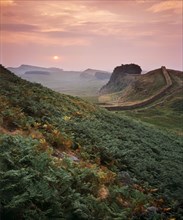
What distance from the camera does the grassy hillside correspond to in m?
9.50

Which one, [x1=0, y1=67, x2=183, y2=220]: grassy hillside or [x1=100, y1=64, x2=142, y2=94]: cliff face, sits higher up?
[x1=100, y1=64, x2=142, y2=94]: cliff face

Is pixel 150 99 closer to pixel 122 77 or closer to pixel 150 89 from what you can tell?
pixel 150 89

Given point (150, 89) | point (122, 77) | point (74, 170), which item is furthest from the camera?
point (122, 77)

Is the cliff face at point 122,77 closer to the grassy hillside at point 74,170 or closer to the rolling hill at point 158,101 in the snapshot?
the rolling hill at point 158,101

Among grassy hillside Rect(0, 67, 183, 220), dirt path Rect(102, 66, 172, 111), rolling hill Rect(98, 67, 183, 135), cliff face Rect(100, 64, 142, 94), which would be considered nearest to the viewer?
grassy hillside Rect(0, 67, 183, 220)

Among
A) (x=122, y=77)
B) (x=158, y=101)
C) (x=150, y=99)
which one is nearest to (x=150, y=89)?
(x=150, y=99)

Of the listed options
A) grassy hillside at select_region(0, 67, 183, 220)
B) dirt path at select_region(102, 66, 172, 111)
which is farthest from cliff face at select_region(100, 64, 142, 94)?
grassy hillside at select_region(0, 67, 183, 220)

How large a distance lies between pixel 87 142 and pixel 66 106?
8890mm

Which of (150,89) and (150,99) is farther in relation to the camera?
(150,89)

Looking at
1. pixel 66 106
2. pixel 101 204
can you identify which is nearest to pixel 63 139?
pixel 101 204

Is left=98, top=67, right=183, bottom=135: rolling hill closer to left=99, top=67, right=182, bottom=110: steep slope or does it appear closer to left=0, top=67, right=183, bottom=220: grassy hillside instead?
left=99, top=67, right=182, bottom=110: steep slope

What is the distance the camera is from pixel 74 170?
12320 millimetres

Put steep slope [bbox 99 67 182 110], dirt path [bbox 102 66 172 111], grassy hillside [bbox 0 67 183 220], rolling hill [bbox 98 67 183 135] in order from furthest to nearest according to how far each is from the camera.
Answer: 1. steep slope [bbox 99 67 182 110]
2. dirt path [bbox 102 66 172 111]
3. rolling hill [bbox 98 67 183 135]
4. grassy hillside [bbox 0 67 183 220]

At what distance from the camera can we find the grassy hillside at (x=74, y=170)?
31.2 ft
